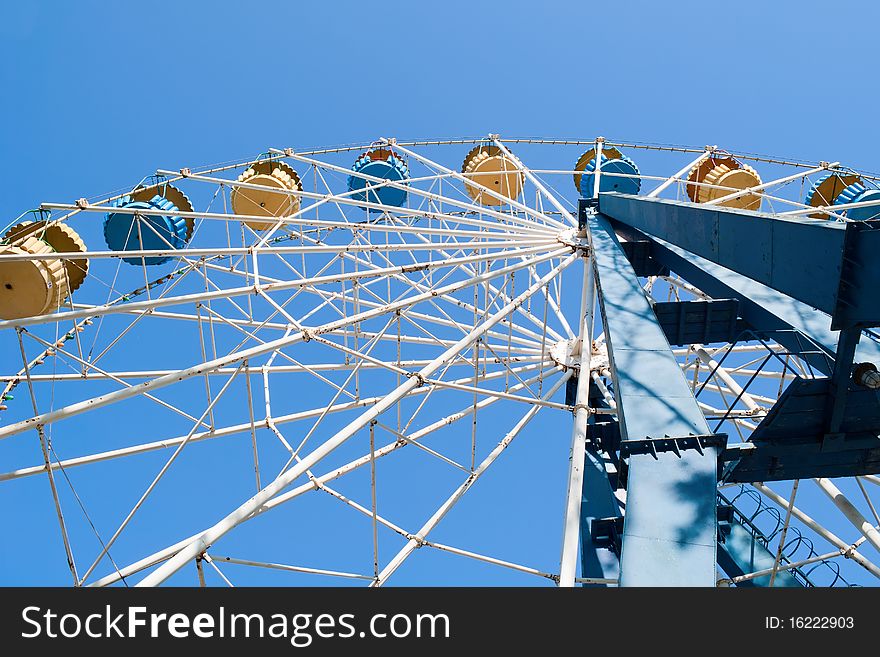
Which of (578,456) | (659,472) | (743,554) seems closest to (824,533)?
(743,554)

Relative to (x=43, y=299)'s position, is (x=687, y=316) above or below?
below

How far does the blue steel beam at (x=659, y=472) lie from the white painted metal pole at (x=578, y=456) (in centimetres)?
365

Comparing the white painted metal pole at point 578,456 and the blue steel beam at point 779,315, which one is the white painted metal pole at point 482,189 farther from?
the blue steel beam at point 779,315

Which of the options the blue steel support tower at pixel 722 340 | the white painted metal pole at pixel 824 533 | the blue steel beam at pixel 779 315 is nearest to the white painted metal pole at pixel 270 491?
the blue steel support tower at pixel 722 340

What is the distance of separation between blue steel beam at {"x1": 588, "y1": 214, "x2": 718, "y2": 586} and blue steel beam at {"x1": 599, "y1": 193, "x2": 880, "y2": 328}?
5.76 ft

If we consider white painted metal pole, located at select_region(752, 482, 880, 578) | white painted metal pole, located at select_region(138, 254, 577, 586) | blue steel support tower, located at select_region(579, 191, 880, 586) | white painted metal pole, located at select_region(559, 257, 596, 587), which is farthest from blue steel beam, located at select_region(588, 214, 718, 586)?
white painted metal pole, located at select_region(752, 482, 880, 578)

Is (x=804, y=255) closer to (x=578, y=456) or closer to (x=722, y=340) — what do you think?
(x=722, y=340)

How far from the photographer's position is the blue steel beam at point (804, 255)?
5.82 meters

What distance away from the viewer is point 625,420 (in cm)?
854

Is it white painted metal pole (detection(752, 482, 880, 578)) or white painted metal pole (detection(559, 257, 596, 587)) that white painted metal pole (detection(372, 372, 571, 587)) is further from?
white painted metal pole (detection(752, 482, 880, 578))
